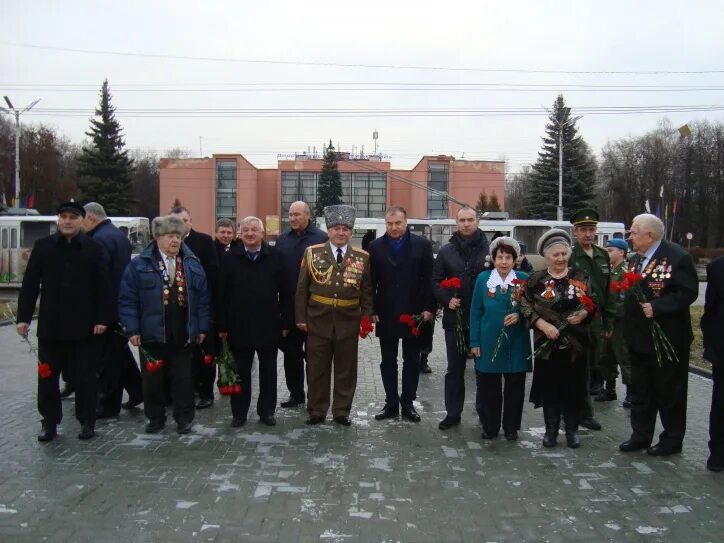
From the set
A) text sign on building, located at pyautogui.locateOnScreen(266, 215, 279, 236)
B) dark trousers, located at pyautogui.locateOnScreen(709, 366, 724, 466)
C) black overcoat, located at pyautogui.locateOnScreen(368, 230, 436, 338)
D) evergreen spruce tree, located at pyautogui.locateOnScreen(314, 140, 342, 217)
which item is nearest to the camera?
dark trousers, located at pyautogui.locateOnScreen(709, 366, 724, 466)

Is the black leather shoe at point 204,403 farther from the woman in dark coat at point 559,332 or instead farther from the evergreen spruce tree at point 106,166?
the evergreen spruce tree at point 106,166

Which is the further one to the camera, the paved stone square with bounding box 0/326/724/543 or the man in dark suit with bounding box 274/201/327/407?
the man in dark suit with bounding box 274/201/327/407

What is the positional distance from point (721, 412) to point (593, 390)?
2651 mm

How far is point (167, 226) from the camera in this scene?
6070 mm

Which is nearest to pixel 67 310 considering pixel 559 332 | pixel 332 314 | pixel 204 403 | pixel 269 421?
pixel 204 403

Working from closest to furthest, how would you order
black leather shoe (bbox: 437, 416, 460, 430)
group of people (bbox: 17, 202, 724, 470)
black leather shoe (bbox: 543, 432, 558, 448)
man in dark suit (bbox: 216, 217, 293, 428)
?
group of people (bbox: 17, 202, 724, 470)
black leather shoe (bbox: 543, 432, 558, 448)
black leather shoe (bbox: 437, 416, 460, 430)
man in dark suit (bbox: 216, 217, 293, 428)

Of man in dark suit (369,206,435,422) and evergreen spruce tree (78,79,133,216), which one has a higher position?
evergreen spruce tree (78,79,133,216)

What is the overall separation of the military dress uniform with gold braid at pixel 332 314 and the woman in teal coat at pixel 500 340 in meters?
1.14

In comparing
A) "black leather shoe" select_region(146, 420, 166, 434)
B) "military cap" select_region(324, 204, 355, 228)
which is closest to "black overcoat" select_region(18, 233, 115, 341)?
"black leather shoe" select_region(146, 420, 166, 434)

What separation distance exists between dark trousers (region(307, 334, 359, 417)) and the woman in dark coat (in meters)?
1.73

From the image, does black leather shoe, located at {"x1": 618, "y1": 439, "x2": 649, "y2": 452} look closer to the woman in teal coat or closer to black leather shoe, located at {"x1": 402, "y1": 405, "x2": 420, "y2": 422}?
the woman in teal coat

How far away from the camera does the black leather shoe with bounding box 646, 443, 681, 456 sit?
5453 mm

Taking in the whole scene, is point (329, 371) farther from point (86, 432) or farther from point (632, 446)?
point (632, 446)

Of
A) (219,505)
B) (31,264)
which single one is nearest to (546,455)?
(219,505)
